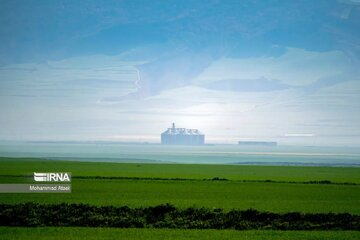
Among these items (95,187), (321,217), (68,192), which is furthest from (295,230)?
(95,187)

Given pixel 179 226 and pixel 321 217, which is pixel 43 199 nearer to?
pixel 179 226

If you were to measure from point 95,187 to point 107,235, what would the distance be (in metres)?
16.8

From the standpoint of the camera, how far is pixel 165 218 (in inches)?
796

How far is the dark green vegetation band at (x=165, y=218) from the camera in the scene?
19312mm

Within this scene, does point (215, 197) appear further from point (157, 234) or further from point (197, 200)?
point (157, 234)

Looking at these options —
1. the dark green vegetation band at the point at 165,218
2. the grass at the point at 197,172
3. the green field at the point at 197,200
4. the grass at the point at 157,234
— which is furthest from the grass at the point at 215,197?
the grass at the point at 197,172

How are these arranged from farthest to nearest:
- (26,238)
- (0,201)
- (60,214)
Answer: (0,201), (60,214), (26,238)

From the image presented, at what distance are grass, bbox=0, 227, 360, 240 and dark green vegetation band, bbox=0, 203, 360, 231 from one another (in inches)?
40.3

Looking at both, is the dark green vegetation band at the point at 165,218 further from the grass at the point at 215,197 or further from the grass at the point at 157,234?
the grass at the point at 215,197

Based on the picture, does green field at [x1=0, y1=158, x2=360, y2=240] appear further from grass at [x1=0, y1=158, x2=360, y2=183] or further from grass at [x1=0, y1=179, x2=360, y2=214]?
grass at [x1=0, y1=158, x2=360, y2=183]

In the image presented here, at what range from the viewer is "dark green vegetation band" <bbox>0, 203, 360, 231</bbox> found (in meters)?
19.3

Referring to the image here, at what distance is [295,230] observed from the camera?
18.9 meters

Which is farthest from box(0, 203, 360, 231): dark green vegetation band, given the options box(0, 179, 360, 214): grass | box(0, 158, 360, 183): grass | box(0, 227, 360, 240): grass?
→ box(0, 158, 360, 183): grass

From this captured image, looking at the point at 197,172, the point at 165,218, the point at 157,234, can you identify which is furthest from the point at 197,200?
the point at 197,172
